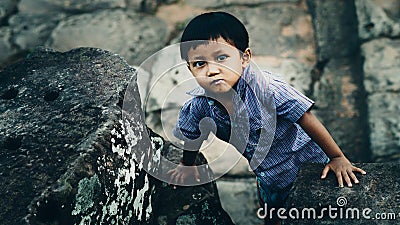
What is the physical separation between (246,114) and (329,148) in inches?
13.6

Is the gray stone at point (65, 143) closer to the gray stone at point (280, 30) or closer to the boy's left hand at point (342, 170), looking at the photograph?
the boy's left hand at point (342, 170)

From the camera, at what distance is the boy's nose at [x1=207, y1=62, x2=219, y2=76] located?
2.11 m

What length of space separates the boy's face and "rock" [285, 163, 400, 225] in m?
0.46

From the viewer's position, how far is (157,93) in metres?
3.98

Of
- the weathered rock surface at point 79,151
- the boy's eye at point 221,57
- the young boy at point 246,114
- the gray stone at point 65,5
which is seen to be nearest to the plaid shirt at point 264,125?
the young boy at point 246,114

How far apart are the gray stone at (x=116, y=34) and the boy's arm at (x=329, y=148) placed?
2239 millimetres

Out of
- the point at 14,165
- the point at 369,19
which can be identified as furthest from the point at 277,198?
the point at 369,19

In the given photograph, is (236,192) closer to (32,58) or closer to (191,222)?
(191,222)

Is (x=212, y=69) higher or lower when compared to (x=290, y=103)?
higher

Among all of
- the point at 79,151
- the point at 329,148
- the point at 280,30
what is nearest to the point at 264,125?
the point at 329,148

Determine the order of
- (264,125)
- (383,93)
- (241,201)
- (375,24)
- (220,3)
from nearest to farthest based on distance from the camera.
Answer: (264,125) → (241,201) → (383,93) → (375,24) → (220,3)

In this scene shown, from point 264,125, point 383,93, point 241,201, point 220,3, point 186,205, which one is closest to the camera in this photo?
point 264,125

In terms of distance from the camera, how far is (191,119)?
2.45 metres

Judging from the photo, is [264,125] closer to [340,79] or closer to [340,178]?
[340,178]
